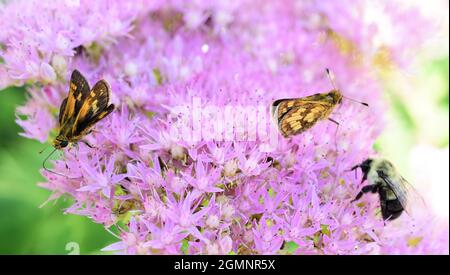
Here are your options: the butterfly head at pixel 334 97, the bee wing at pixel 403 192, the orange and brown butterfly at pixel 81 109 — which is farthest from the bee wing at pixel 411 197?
the orange and brown butterfly at pixel 81 109

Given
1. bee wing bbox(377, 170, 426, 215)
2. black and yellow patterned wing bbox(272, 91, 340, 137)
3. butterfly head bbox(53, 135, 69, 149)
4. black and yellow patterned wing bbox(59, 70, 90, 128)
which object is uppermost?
black and yellow patterned wing bbox(59, 70, 90, 128)

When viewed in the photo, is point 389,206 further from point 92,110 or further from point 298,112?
point 92,110

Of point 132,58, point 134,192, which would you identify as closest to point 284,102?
point 134,192

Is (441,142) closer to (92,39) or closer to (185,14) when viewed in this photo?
(185,14)

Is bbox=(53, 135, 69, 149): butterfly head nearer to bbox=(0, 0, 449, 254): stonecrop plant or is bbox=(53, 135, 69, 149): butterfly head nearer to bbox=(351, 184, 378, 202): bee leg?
bbox=(0, 0, 449, 254): stonecrop plant

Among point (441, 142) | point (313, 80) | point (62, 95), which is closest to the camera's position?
point (62, 95)

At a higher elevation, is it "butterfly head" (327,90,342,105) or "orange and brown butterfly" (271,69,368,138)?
"butterfly head" (327,90,342,105)

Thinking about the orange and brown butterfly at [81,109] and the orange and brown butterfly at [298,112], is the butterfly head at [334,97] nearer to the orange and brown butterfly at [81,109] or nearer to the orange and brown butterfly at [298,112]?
the orange and brown butterfly at [298,112]

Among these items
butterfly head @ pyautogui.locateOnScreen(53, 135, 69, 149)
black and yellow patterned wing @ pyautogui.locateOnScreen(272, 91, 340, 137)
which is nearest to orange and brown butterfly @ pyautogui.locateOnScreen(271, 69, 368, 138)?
black and yellow patterned wing @ pyautogui.locateOnScreen(272, 91, 340, 137)
